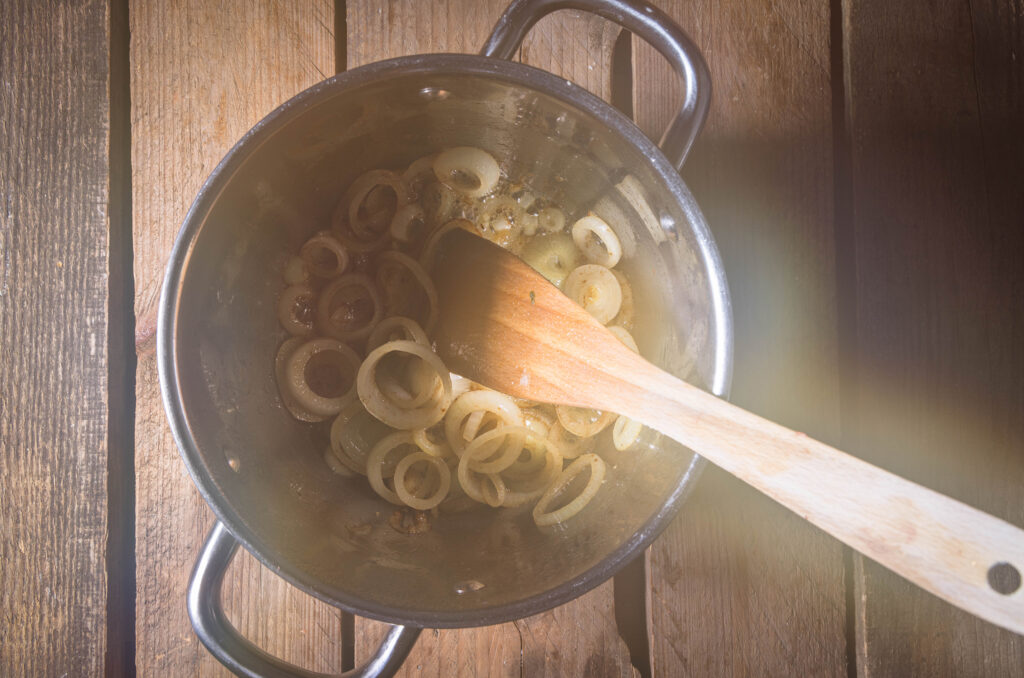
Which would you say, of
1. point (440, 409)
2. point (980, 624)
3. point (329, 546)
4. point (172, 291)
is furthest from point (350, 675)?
point (980, 624)

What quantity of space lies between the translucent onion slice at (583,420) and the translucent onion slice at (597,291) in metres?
0.10

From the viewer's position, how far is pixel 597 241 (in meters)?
0.67

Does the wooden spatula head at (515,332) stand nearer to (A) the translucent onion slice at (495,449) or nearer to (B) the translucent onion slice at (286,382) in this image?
(A) the translucent onion slice at (495,449)

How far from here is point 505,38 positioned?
1.86 ft

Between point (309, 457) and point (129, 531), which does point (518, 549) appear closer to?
point (309, 457)

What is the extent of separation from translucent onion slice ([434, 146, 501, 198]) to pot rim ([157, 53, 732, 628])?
0.50 feet

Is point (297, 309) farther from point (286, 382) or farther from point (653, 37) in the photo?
point (653, 37)

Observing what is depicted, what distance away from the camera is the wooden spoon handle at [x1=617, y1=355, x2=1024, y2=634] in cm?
44

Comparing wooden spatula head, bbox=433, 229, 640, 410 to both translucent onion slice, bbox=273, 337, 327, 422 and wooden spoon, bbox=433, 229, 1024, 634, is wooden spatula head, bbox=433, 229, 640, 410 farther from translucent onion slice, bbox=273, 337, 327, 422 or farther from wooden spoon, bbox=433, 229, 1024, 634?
translucent onion slice, bbox=273, 337, 327, 422

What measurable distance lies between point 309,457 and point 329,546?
113 millimetres

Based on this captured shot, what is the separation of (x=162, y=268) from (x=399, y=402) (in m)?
0.33

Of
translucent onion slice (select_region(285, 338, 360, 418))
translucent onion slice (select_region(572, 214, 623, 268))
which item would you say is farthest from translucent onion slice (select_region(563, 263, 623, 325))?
translucent onion slice (select_region(285, 338, 360, 418))

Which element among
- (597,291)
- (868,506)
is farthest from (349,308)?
(868,506)

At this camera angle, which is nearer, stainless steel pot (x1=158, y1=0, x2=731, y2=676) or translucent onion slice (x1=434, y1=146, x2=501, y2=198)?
stainless steel pot (x1=158, y1=0, x2=731, y2=676)
